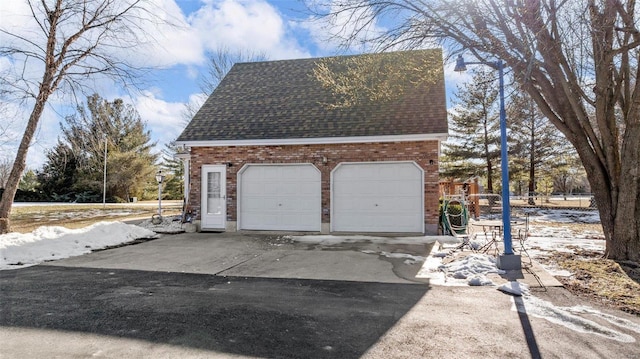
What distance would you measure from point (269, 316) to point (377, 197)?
7690 mm

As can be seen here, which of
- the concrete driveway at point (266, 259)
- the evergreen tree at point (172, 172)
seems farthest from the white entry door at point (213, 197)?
the evergreen tree at point (172, 172)

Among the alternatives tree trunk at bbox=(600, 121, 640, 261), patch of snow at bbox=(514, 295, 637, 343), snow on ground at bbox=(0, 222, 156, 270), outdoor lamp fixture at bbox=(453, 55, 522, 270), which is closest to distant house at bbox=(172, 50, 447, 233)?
snow on ground at bbox=(0, 222, 156, 270)

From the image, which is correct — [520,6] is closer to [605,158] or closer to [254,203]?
[605,158]

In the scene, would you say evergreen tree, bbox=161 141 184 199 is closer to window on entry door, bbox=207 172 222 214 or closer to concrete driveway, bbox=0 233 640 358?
window on entry door, bbox=207 172 222 214

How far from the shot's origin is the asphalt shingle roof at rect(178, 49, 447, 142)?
38.2 ft

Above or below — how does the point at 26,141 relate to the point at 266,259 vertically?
above

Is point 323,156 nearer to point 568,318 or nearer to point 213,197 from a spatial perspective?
point 213,197

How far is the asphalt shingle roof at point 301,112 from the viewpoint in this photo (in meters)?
11.6

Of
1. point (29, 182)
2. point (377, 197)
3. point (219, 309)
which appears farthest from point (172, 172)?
point (219, 309)

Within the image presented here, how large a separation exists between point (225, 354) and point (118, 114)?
40007 mm

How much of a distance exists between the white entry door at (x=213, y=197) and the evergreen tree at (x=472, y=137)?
20.4 metres

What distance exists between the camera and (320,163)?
1205 centimetres

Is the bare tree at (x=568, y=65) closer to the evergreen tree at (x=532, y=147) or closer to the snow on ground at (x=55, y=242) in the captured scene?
the snow on ground at (x=55, y=242)

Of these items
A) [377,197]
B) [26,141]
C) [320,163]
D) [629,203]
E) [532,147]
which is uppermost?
[532,147]
